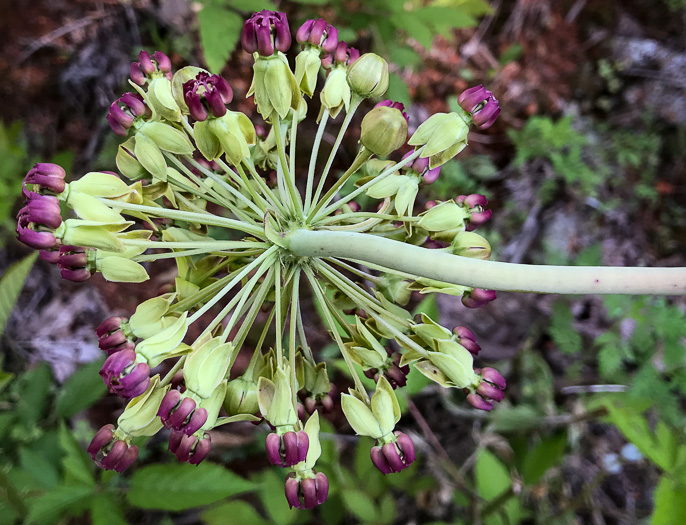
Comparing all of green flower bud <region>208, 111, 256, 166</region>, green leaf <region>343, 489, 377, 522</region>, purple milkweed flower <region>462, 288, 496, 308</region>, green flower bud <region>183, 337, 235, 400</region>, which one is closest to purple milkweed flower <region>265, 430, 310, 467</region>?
green flower bud <region>183, 337, 235, 400</region>

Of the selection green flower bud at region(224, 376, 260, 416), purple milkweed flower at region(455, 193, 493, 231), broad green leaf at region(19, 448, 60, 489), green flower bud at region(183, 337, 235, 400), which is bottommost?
broad green leaf at region(19, 448, 60, 489)

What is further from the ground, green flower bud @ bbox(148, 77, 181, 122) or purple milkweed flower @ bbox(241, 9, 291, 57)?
purple milkweed flower @ bbox(241, 9, 291, 57)

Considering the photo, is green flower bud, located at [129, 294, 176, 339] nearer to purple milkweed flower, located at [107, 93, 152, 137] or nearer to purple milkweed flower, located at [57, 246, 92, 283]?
purple milkweed flower, located at [57, 246, 92, 283]

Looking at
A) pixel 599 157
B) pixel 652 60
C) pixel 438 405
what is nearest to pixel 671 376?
pixel 438 405

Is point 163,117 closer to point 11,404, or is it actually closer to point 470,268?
point 470,268

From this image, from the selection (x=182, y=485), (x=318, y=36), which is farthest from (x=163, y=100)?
(x=182, y=485)

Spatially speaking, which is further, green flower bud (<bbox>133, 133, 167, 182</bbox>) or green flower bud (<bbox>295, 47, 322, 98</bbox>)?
green flower bud (<bbox>295, 47, 322, 98</bbox>)

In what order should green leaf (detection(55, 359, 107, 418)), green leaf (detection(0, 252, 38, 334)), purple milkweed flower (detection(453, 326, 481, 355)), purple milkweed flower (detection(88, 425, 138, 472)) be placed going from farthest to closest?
green leaf (detection(55, 359, 107, 418)) → green leaf (detection(0, 252, 38, 334)) → purple milkweed flower (detection(453, 326, 481, 355)) → purple milkweed flower (detection(88, 425, 138, 472))
